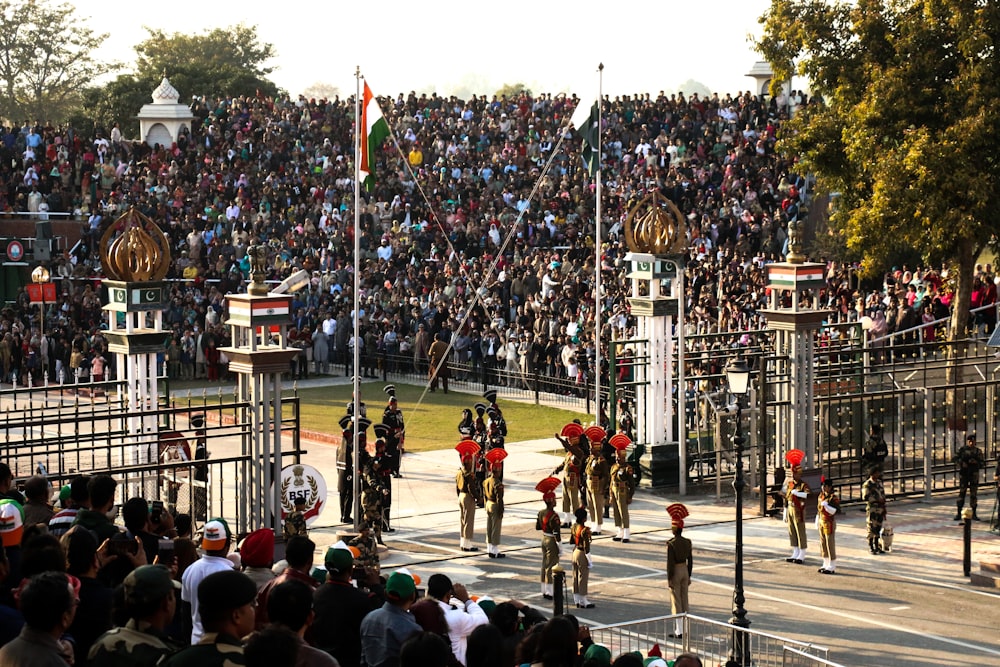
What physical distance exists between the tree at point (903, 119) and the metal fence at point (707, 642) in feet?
47.5

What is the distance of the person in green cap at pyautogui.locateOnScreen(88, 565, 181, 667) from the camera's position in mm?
7793

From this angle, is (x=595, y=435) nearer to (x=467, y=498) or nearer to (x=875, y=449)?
(x=467, y=498)

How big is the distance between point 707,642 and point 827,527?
3822 millimetres

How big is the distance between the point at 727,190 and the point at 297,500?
24086 millimetres

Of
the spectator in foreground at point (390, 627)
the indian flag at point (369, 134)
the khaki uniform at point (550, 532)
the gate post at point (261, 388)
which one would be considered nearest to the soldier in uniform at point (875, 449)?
the khaki uniform at point (550, 532)

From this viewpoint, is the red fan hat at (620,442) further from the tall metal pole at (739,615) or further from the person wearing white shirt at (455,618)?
the person wearing white shirt at (455,618)

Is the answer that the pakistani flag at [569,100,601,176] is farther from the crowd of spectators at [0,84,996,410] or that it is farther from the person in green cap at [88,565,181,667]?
the person in green cap at [88,565,181,667]

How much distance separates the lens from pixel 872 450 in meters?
23.4

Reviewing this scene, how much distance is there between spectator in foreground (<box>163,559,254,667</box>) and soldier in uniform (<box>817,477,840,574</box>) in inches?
522

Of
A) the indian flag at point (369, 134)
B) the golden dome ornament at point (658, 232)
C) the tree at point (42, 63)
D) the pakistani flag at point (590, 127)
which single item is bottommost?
the golden dome ornament at point (658, 232)

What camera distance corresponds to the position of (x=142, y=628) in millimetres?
8078

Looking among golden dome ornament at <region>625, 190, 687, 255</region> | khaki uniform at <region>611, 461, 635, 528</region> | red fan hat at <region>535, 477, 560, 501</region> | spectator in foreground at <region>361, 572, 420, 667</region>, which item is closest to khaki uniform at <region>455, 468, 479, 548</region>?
khaki uniform at <region>611, 461, 635, 528</region>

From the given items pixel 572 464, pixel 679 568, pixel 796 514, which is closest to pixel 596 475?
pixel 572 464

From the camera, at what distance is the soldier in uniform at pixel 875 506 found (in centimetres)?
2102
